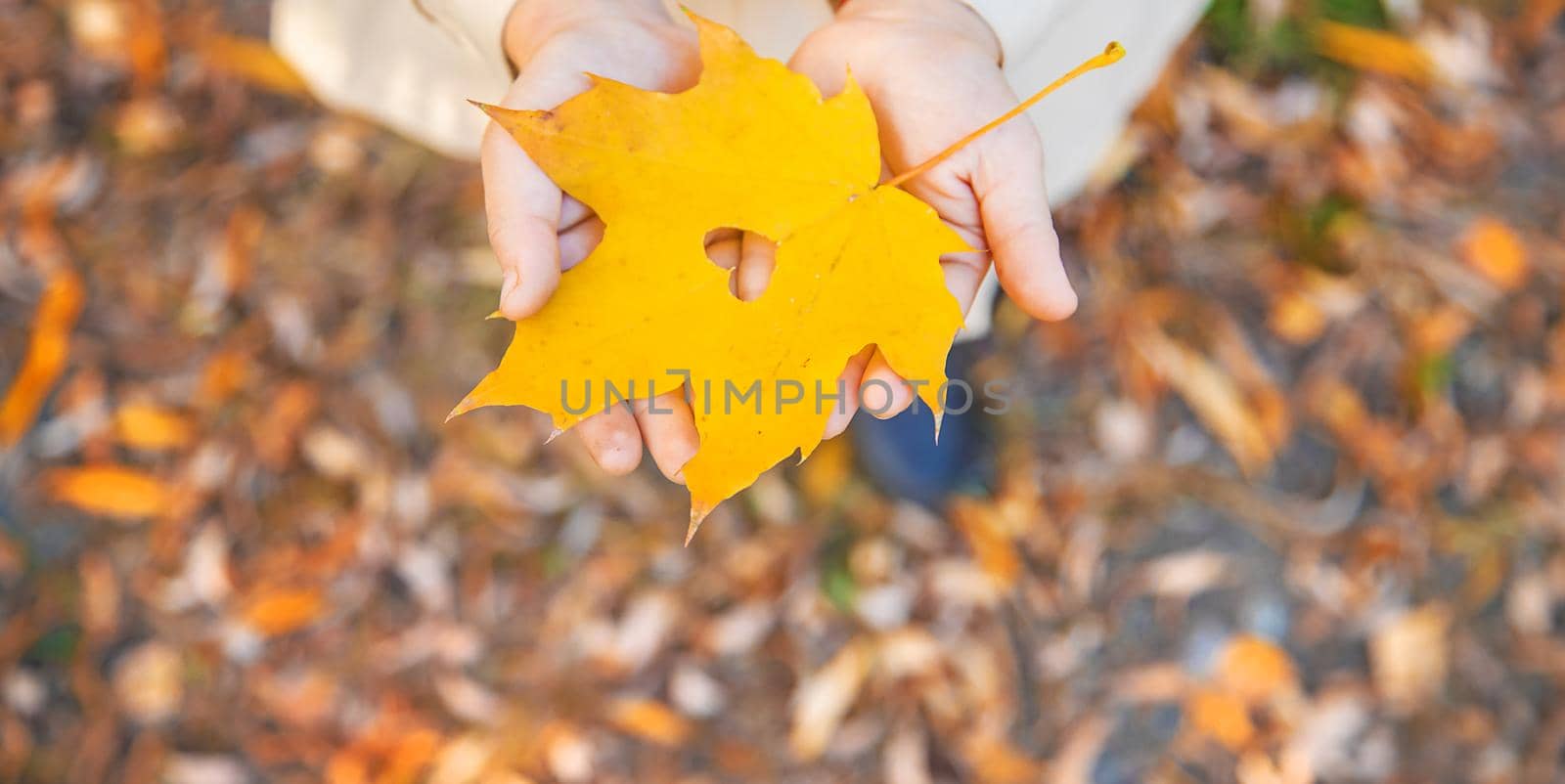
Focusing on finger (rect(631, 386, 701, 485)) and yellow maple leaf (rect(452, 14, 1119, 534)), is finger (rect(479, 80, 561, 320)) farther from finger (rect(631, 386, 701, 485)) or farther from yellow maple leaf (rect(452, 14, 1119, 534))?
finger (rect(631, 386, 701, 485))

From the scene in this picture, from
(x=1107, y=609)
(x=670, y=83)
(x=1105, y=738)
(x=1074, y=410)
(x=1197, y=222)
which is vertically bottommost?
(x=1105, y=738)

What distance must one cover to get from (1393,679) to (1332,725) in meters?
0.12

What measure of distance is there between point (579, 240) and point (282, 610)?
3.24 feet

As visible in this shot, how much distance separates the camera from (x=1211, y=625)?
1.70 metres

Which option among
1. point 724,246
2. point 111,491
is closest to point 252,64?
point 111,491

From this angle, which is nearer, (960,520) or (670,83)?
(670,83)

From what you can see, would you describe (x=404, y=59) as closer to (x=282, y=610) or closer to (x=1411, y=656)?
(x=282, y=610)

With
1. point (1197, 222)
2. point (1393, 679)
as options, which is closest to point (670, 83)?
point (1197, 222)

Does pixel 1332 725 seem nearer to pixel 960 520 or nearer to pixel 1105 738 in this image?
pixel 1105 738

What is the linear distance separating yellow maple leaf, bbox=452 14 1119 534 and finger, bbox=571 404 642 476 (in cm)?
7

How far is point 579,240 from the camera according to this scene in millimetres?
1016

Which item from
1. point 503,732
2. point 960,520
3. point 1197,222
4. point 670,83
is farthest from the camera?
point 1197,222

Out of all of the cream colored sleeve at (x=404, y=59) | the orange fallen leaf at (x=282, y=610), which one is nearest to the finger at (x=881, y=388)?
the cream colored sleeve at (x=404, y=59)

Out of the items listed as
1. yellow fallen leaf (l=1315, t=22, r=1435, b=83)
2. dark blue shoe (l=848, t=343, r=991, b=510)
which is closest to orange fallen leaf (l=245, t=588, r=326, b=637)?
dark blue shoe (l=848, t=343, r=991, b=510)
